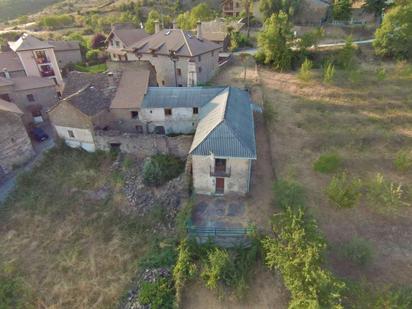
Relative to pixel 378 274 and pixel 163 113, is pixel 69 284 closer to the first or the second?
pixel 163 113

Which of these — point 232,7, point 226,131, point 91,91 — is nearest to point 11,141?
point 91,91

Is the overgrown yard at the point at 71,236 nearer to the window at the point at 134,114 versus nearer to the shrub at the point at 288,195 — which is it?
the window at the point at 134,114

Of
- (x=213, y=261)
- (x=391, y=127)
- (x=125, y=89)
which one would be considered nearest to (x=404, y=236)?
(x=213, y=261)

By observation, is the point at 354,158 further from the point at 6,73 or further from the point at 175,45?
→ the point at 6,73

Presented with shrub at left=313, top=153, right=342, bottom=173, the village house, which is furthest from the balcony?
shrub at left=313, top=153, right=342, bottom=173

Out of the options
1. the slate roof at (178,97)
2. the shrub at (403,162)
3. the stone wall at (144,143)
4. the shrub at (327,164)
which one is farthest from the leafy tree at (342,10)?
the stone wall at (144,143)

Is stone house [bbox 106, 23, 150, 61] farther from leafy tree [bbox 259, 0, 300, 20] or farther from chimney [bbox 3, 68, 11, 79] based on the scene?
leafy tree [bbox 259, 0, 300, 20]

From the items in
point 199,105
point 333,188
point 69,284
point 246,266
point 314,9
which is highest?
point 314,9
